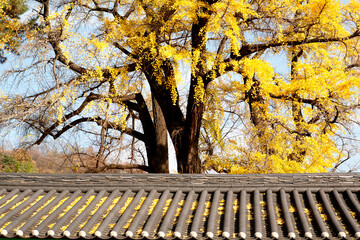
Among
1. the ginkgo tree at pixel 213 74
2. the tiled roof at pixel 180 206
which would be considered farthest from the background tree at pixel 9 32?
the tiled roof at pixel 180 206

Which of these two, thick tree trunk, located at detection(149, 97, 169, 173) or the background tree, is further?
thick tree trunk, located at detection(149, 97, 169, 173)

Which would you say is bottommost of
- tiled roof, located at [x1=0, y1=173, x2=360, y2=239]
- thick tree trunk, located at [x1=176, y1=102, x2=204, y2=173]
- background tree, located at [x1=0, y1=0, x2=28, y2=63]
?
tiled roof, located at [x1=0, y1=173, x2=360, y2=239]

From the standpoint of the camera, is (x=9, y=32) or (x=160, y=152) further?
(x=160, y=152)

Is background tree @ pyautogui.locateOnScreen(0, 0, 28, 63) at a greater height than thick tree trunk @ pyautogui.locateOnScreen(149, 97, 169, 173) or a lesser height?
greater

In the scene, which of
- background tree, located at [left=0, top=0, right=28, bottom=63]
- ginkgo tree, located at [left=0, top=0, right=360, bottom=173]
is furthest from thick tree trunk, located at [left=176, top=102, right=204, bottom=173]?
background tree, located at [left=0, top=0, right=28, bottom=63]

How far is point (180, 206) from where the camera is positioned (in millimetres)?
4836

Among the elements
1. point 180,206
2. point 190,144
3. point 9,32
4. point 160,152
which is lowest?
point 180,206

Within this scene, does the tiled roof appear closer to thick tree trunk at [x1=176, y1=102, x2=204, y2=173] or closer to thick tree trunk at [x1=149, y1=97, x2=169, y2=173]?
thick tree trunk at [x1=176, y1=102, x2=204, y2=173]

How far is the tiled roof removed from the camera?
14.0ft

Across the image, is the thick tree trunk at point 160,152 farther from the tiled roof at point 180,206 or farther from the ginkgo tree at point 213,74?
the tiled roof at point 180,206

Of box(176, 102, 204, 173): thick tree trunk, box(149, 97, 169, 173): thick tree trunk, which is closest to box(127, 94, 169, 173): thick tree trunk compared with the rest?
box(149, 97, 169, 173): thick tree trunk

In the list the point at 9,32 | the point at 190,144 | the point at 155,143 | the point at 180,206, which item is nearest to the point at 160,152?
the point at 155,143

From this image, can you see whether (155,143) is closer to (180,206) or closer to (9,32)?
(9,32)

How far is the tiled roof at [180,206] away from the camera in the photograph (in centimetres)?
427
